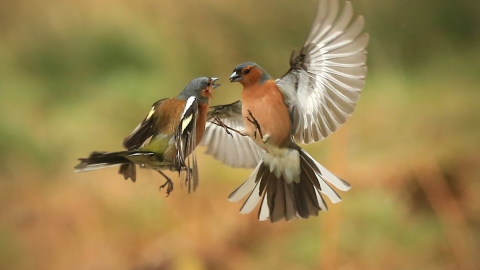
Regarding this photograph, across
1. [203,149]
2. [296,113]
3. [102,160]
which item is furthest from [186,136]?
[203,149]

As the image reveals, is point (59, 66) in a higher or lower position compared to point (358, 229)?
higher

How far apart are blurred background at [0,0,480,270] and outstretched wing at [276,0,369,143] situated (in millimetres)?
444

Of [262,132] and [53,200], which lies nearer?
[262,132]

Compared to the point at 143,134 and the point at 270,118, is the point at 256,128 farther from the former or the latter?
the point at 143,134

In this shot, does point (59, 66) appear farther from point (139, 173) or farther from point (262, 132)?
point (262, 132)

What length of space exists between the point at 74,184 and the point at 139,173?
0.69 ft

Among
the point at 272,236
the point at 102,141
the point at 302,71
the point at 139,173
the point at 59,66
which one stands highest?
the point at 59,66

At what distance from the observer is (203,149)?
142 centimetres

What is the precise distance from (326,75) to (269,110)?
15 cm

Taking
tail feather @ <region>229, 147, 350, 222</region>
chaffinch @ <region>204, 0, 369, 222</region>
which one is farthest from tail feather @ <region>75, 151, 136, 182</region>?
tail feather @ <region>229, 147, 350, 222</region>

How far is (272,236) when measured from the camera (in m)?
1.51

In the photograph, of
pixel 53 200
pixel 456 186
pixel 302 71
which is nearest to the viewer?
pixel 302 71

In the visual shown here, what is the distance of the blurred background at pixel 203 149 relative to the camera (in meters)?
1.46

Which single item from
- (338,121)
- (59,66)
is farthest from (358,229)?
(59,66)
